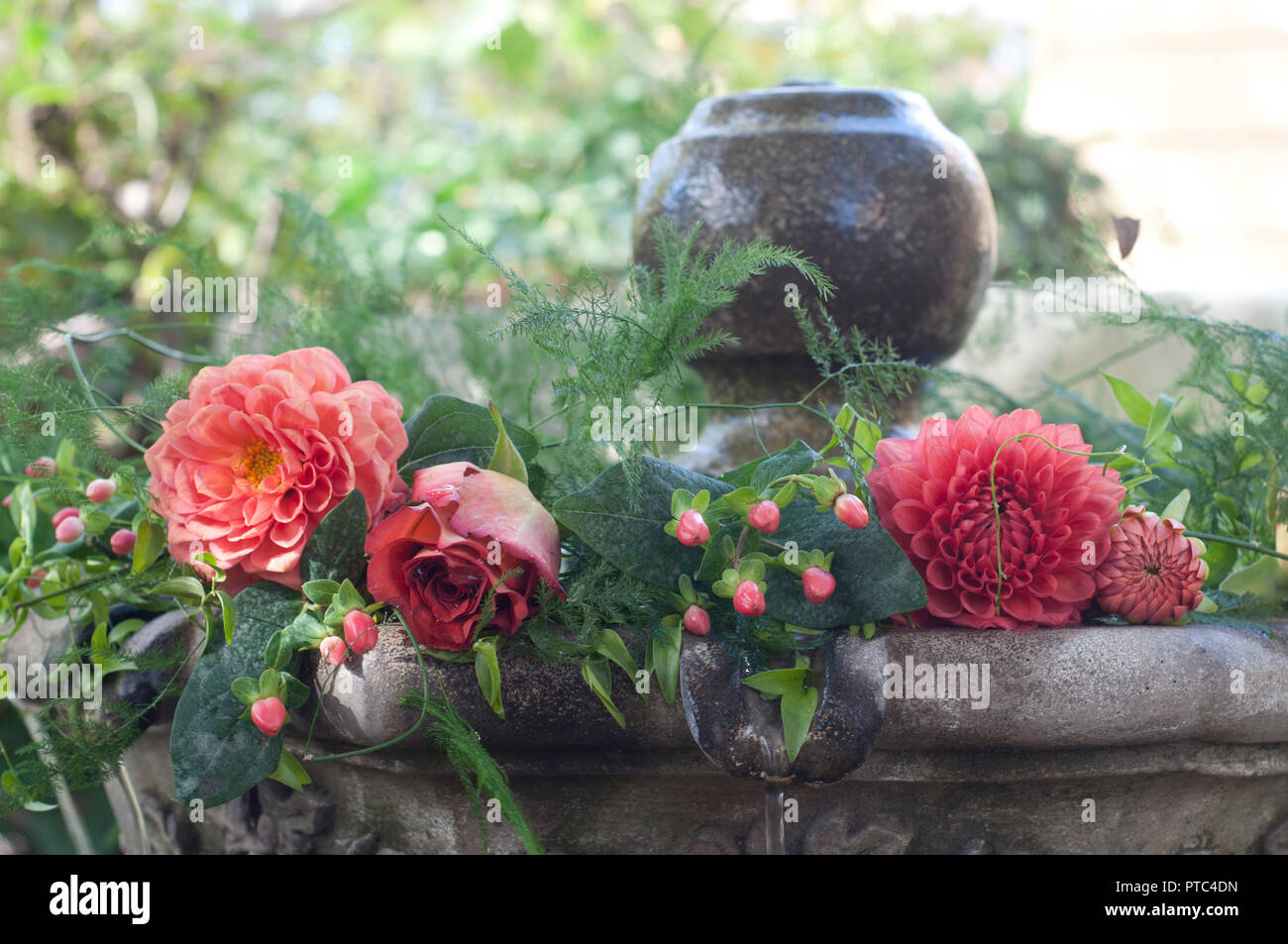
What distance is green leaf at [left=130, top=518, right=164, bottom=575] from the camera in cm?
85

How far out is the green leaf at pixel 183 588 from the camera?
0.81m

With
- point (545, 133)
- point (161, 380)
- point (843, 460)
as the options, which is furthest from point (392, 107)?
point (843, 460)

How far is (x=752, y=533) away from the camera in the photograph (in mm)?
743

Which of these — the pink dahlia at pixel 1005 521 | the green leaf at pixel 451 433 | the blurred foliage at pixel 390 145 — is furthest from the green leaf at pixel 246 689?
the blurred foliage at pixel 390 145

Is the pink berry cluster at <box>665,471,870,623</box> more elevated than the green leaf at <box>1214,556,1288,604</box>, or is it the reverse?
the pink berry cluster at <box>665,471,870,623</box>

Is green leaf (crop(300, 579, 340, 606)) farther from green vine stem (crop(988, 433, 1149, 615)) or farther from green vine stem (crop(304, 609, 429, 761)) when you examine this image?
green vine stem (crop(988, 433, 1149, 615))

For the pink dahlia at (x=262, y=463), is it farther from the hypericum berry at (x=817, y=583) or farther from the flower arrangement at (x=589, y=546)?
the hypericum berry at (x=817, y=583)

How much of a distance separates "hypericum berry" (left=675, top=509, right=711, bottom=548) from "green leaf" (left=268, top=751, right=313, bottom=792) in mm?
330

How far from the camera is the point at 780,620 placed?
74 centimetres

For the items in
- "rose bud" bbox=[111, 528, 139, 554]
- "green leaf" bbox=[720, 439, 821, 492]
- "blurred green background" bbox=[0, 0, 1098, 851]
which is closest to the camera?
"green leaf" bbox=[720, 439, 821, 492]

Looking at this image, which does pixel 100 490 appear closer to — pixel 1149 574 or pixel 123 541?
pixel 123 541

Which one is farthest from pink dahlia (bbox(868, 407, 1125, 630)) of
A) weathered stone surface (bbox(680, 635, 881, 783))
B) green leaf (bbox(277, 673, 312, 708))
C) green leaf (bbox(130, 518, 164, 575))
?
green leaf (bbox(130, 518, 164, 575))

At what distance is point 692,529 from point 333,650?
0.25 metres

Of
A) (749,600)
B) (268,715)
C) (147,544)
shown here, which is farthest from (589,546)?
(147,544)
